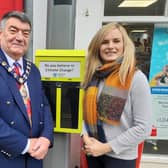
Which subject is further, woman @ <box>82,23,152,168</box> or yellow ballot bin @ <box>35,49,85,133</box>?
yellow ballot bin @ <box>35,49,85,133</box>

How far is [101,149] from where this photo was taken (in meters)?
1.74

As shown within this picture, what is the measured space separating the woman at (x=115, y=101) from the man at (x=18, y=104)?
352 millimetres

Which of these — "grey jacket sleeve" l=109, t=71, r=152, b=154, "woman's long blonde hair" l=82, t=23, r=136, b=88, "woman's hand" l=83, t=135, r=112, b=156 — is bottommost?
"woman's hand" l=83, t=135, r=112, b=156

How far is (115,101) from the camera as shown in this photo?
1717 mm

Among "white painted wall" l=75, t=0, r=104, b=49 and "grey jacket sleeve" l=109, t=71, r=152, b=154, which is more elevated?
"white painted wall" l=75, t=0, r=104, b=49

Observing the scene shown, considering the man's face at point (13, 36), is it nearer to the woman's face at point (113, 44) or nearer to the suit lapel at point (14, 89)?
the suit lapel at point (14, 89)

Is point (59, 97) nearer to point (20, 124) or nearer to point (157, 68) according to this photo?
point (20, 124)

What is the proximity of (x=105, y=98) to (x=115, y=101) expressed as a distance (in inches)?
3.1

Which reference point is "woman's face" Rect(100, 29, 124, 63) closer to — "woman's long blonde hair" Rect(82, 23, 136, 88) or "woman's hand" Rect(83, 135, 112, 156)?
"woman's long blonde hair" Rect(82, 23, 136, 88)

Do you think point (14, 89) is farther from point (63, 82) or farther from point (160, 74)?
point (160, 74)

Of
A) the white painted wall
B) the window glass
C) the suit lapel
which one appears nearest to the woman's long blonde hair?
the suit lapel

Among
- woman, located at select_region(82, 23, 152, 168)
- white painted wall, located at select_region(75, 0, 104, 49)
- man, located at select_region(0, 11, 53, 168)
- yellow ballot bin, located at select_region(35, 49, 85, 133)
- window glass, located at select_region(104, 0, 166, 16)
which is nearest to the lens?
man, located at select_region(0, 11, 53, 168)

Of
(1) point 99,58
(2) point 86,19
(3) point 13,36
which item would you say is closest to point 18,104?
(3) point 13,36

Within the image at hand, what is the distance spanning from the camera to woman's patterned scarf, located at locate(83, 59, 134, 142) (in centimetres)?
171
